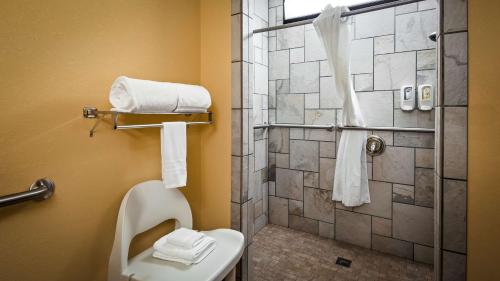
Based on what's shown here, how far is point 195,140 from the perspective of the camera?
1.88 meters

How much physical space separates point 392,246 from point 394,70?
65.4 inches

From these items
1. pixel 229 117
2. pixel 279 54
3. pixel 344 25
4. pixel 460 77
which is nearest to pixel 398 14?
pixel 344 25

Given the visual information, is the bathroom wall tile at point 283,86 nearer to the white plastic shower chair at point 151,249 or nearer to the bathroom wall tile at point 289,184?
the bathroom wall tile at point 289,184

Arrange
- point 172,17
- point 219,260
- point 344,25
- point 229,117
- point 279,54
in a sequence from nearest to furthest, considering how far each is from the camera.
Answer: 1. point 219,260
2. point 172,17
3. point 229,117
4. point 344,25
5. point 279,54

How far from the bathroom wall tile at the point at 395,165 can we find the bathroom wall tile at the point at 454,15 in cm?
138

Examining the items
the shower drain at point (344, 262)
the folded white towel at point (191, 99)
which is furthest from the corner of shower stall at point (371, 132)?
the shower drain at point (344, 262)

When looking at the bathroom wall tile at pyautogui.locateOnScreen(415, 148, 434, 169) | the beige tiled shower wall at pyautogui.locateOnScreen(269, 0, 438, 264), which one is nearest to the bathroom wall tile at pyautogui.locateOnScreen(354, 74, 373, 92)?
the beige tiled shower wall at pyautogui.locateOnScreen(269, 0, 438, 264)

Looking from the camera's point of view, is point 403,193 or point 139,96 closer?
point 139,96

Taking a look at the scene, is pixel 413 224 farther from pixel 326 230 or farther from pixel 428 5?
pixel 428 5

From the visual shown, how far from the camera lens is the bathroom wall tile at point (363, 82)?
2.48 metres

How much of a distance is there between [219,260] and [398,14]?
249 centimetres

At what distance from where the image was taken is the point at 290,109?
2967 millimetres

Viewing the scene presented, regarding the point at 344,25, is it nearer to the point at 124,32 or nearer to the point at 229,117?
the point at 229,117

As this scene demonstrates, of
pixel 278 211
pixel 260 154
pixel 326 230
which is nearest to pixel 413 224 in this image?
pixel 326 230
